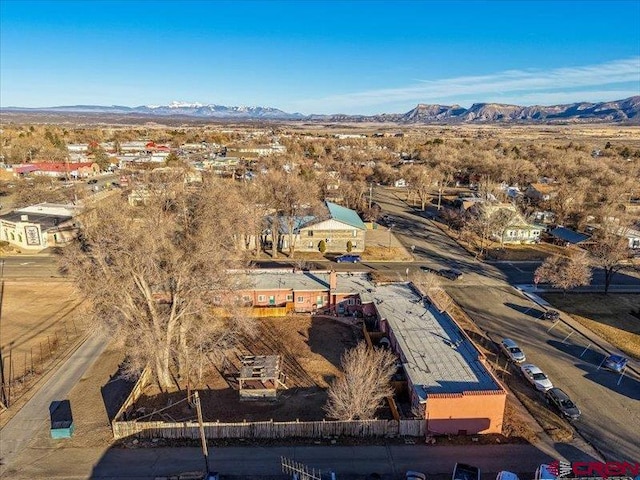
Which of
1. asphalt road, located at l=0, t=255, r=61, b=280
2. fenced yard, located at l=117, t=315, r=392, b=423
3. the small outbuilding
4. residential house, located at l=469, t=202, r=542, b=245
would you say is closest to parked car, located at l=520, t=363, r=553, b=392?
fenced yard, located at l=117, t=315, r=392, b=423

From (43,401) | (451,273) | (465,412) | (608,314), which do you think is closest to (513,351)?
(465,412)

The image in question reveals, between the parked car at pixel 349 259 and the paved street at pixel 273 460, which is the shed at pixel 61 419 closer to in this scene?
the paved street at pixel 273 460

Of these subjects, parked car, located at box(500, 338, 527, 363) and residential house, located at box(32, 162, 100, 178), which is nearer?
parked car, located at box(500, 338, 527, 363)

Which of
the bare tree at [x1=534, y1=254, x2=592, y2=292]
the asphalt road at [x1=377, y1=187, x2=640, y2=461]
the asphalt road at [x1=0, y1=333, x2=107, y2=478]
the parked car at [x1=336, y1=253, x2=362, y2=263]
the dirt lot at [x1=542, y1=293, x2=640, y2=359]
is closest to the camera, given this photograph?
the asphalt road at [x1=0, y1=333, x2=107, y2=478]

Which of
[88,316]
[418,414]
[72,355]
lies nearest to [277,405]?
[418,414]

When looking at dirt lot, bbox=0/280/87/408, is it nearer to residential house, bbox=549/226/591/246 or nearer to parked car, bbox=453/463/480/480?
parked car, bbox=453/463/480/480

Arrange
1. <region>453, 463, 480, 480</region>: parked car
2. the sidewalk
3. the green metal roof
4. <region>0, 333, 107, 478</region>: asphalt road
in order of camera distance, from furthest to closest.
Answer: the green metal roof
the sidewalk
<region>0, 333, 107, 478</region>: asphalt road
<region>453, 463, 480, 480</region>: parked car

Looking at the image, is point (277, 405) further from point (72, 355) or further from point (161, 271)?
point (72, 355)
